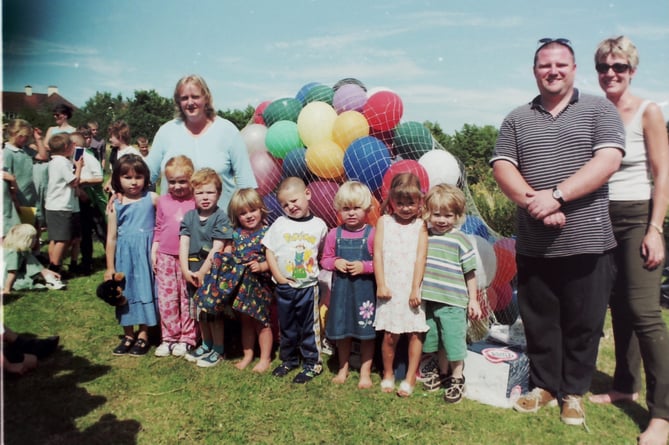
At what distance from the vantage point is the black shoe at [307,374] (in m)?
3.05

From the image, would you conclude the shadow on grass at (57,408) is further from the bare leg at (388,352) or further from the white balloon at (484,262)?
the white balloon at (484,262)

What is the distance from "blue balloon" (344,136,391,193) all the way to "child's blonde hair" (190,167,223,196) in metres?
0.98

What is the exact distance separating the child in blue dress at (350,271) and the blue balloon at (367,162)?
0.63 meters

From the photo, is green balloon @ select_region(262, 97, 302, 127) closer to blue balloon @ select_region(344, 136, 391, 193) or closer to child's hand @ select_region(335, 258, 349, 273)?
blue balloon @ select_region(344, 136, 391, 193)

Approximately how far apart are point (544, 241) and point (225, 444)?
1874mm

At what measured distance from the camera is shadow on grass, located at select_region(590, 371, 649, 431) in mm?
2579

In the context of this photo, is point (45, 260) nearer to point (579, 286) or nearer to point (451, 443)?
point (451, 443)

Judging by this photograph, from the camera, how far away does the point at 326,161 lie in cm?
376

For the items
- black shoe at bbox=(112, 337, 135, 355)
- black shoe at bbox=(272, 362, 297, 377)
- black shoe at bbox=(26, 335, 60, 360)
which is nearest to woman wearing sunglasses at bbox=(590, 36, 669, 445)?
black shoe at bbox=(272, 362, 297, 377)

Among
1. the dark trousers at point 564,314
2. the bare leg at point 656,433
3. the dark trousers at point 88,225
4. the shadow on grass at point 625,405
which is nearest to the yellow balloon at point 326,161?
the dark trousers at point 564,314

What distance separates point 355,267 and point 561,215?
1.14 metres

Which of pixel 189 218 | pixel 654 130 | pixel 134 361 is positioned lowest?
pixel 134 361

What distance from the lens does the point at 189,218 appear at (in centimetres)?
319

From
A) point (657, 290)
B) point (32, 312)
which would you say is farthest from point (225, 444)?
point (32, 312)
